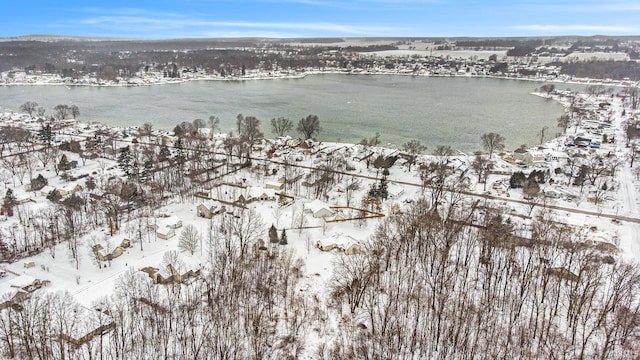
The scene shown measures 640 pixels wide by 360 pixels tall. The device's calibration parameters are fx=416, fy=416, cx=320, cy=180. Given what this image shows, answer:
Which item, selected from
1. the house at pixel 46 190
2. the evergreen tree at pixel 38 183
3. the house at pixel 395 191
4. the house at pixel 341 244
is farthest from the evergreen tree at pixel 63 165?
the house at pixel 395 191

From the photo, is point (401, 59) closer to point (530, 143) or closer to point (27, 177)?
point (530, 143)

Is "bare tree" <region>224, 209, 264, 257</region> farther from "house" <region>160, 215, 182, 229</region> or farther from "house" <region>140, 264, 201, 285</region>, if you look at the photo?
"house" <region>160, 215, 182, 229</region>

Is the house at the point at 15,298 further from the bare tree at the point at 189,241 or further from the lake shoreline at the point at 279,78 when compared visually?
the lake shoreline at the point at 279,78

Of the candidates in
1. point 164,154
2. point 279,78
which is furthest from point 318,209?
point 279,78

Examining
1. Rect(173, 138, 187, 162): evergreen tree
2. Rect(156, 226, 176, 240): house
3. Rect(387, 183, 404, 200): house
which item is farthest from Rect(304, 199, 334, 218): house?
Rect(173, 138, 187, 162): evergreen tree

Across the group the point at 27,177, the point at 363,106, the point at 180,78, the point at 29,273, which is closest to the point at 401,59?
the point at 180,78

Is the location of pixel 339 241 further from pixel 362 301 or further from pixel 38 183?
pixel 38 183
